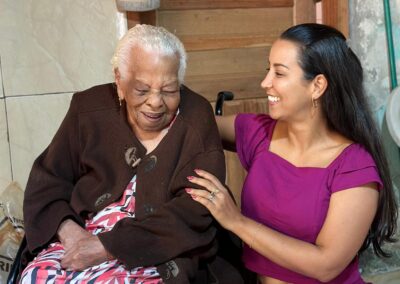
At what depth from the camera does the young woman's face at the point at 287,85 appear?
1638 millimetres

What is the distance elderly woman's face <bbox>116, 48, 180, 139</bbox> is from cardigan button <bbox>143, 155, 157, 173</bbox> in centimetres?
10

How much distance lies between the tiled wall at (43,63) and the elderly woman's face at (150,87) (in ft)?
2.64

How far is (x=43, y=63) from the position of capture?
7.82 feet

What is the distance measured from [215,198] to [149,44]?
0.49 metres

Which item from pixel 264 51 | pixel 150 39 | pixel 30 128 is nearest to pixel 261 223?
pixel 150 39

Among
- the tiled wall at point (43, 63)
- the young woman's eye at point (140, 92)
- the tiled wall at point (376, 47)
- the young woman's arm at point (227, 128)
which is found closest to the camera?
the young woman's eye at point (140, 92)

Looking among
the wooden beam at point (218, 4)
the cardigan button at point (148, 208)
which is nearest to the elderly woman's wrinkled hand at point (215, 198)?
the cardigan button at point (148, 208)

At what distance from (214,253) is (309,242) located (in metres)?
0.30

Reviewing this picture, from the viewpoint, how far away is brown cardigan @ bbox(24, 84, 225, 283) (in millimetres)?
1532

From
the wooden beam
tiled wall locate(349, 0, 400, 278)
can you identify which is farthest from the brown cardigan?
tiled wall locate(349, 0, 400, 278)

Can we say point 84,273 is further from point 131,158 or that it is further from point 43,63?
point 43,63

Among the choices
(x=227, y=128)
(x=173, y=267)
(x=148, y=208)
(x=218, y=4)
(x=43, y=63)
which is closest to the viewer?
(x=173, y=267)

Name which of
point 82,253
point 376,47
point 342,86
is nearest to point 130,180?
point 82,253

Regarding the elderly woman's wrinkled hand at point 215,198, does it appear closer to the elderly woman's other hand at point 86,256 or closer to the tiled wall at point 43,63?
the elderly woman's other hand at point 86,256
